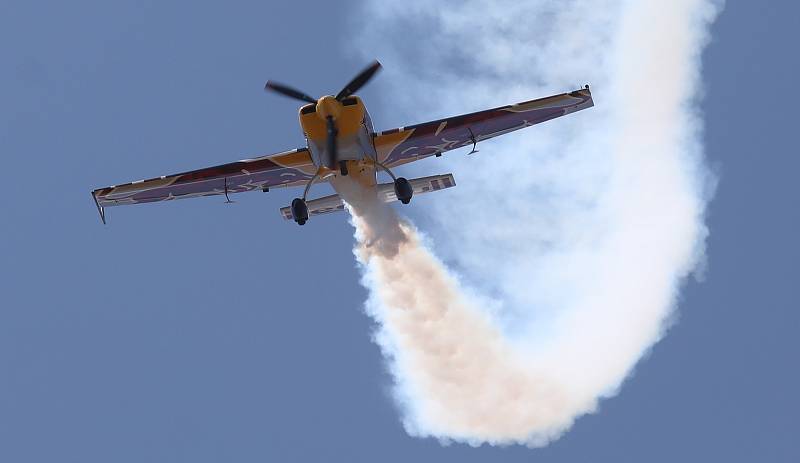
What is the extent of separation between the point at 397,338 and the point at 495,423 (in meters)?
4.28

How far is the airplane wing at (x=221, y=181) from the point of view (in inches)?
1864

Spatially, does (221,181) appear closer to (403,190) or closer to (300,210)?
(300,210)

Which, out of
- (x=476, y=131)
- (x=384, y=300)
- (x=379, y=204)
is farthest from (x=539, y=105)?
(x=384, y=300)

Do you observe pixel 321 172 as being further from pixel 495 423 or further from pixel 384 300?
pixel 495 423

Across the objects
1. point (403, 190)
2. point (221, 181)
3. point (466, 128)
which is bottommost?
point (403, 190)

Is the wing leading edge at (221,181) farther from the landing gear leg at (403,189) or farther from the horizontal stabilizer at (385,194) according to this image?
the landing gear leg at (403,189)

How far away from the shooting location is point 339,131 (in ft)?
145

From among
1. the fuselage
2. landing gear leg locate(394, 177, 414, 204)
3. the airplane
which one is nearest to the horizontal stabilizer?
the airplane

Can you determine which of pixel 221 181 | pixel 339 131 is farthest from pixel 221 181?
pixel 339 131

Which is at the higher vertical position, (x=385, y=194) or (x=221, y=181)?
(x=221, y=181)

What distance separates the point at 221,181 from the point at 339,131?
6399 millimetres

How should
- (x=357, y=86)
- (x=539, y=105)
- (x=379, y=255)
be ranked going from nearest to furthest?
(x=357, y=86) → (x=539, y=105) → (x=379, y=255)

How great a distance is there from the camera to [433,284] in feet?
173

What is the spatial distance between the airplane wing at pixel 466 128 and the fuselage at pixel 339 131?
1086mm
